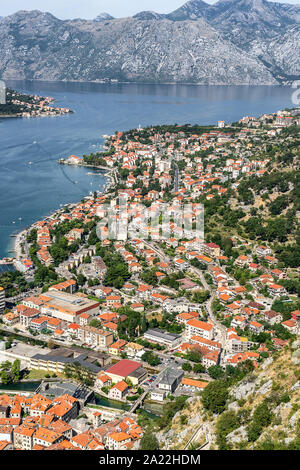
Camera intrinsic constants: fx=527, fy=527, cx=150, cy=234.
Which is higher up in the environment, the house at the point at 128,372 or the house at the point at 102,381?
the house at the point at 128,372

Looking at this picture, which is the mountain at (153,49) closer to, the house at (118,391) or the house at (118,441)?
the house at (118,391)

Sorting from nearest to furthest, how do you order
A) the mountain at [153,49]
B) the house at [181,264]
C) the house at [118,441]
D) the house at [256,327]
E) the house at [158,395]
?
the house at [118,441] → the house at [158,395] → the house at [256,327] → the house at [181,264] → the mountain at [153,49]

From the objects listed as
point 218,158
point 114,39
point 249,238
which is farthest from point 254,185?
point 114,39

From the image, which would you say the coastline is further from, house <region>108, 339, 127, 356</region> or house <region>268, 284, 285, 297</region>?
house <region>268, 284, 285, 297</region>

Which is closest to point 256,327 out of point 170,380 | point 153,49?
point 170,380

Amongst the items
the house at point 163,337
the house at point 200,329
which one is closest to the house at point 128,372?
the house at point 163,337

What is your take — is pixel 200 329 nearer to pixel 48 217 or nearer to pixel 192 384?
pixel 192 384

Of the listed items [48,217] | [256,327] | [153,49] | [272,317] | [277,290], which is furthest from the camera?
[153,49]

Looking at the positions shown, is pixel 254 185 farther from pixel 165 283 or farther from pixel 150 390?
pixel 150 390
